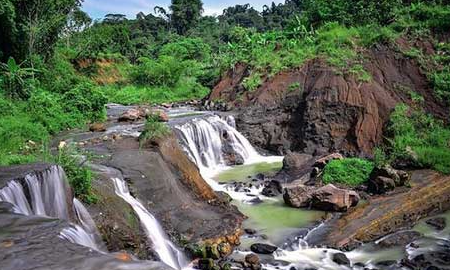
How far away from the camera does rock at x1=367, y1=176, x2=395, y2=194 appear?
12938 mm

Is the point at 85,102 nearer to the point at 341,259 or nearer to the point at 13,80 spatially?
the point at 13,80

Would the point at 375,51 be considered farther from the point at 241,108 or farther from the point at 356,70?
the point at 241,108

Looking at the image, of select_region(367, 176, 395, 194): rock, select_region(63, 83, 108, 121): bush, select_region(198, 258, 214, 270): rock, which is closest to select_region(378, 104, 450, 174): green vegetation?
select_region(367, 176, 395, 194): rock

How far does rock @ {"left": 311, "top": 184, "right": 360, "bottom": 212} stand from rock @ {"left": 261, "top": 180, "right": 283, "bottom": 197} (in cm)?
177

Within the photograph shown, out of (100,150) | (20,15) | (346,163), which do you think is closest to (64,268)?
(100,150)

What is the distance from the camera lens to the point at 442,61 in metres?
21.2

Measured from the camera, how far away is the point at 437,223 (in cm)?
1137

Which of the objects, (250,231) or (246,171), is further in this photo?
(246,171)

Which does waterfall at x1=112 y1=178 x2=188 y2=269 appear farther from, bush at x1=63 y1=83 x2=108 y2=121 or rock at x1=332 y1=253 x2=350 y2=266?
bush at x1=63 y1=83 x2=108 y2=121

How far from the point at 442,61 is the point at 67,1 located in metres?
19.5

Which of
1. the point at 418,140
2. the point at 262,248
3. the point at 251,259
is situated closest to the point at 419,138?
the point at 418,140

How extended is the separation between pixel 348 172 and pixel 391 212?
3.07 metres

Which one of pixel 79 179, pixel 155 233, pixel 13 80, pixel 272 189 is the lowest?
pixel 272 189

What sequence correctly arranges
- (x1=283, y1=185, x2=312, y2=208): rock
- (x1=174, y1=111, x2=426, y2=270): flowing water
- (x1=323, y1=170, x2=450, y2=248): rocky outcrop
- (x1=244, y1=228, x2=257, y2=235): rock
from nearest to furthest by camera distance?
(x1=174, y1=111, x2=426, y2=270): flowing water, (x1=323, y1=170, x2=450, y2=248): rocky outcrop, (x1=244, y1=228, x2=257, y2=235): rock, (x1=283, y1=185, x2=312, y2=208): rock
